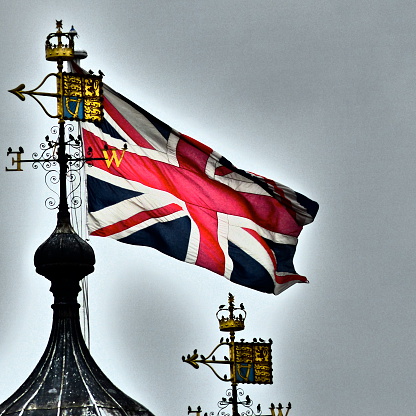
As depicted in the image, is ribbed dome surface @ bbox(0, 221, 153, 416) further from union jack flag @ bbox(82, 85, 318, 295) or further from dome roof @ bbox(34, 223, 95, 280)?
union jack flag @ bbox(82, 85, 318, 295)

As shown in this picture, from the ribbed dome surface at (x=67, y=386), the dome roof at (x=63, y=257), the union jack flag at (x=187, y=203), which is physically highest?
the union jack flag at (x=187, y=203)

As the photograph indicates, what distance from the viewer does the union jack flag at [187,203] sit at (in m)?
56.4

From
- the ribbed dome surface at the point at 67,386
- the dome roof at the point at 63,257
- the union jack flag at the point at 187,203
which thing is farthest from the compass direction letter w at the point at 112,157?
the ribbed dome surface at the point at 67,386

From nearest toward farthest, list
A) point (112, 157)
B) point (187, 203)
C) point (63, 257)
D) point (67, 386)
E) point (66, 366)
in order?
point (67, 386)
point (66, 366)
point (63, 257)
point (112, 157)
point (187, 203)

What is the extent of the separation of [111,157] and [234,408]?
254 inches

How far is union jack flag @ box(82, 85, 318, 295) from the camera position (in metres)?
56.4

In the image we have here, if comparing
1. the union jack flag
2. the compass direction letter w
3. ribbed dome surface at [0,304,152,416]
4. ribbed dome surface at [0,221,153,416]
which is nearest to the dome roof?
ribbed dome surface at [0,221,153,416]

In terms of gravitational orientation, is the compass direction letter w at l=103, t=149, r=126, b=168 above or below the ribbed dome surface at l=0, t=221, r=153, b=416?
above

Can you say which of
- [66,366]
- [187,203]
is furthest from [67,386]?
[187,203]

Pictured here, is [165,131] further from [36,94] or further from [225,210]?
[36,94]

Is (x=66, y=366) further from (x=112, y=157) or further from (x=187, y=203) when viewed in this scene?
(x=187, y=203)

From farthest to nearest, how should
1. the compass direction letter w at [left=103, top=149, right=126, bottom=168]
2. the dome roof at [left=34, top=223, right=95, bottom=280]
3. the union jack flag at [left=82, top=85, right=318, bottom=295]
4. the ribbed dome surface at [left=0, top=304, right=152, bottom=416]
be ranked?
the union jack flag at [left=82, top=85, right=318, bottom=295], the compass direction letter w at [left=103, top=149, right=126, bottom=168], the dome roof at [left=34, top=223, right=95, bottom=280], the ribbed dome surface at [left=0, top=304, right=152, bottom=416]

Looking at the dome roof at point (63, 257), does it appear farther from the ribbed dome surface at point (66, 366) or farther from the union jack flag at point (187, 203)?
the union jack flag at point (187, 203)

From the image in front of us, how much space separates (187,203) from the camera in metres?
58.8
